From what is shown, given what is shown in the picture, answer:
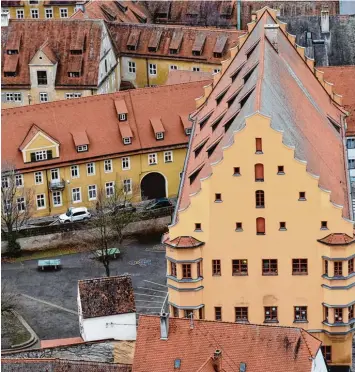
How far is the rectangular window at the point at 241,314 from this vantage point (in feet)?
312

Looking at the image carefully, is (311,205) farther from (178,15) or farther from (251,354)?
(178,15)

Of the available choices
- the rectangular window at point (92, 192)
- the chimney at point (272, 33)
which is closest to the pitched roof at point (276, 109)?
the chimney at point (272, 33)

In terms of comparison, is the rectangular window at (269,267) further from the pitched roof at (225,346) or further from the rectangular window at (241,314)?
the pitched roof at (225,346)

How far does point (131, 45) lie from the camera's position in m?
152

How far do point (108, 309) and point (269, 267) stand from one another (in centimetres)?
1239

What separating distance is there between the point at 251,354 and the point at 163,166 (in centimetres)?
4848

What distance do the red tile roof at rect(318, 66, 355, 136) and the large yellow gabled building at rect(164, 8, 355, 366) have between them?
82.2ft

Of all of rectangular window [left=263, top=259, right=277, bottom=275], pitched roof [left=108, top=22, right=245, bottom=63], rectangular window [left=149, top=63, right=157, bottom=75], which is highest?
pitched roof [left=108, top=22, right=245, bottom=63]

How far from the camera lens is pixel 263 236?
93.3 metres

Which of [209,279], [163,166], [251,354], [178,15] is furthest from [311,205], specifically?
[178,15]

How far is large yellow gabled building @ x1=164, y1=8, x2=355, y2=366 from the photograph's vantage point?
9138cm

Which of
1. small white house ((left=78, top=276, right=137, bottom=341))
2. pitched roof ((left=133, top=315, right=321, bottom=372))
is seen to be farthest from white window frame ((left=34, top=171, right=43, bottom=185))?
pitched roof ((left=133, top=315, right=321, bottom=372))

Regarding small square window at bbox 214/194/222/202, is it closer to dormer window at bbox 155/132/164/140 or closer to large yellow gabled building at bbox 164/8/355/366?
large yellow gabled building at bbox 164/8/355/366

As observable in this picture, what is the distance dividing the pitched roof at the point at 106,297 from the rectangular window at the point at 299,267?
12239 mm
